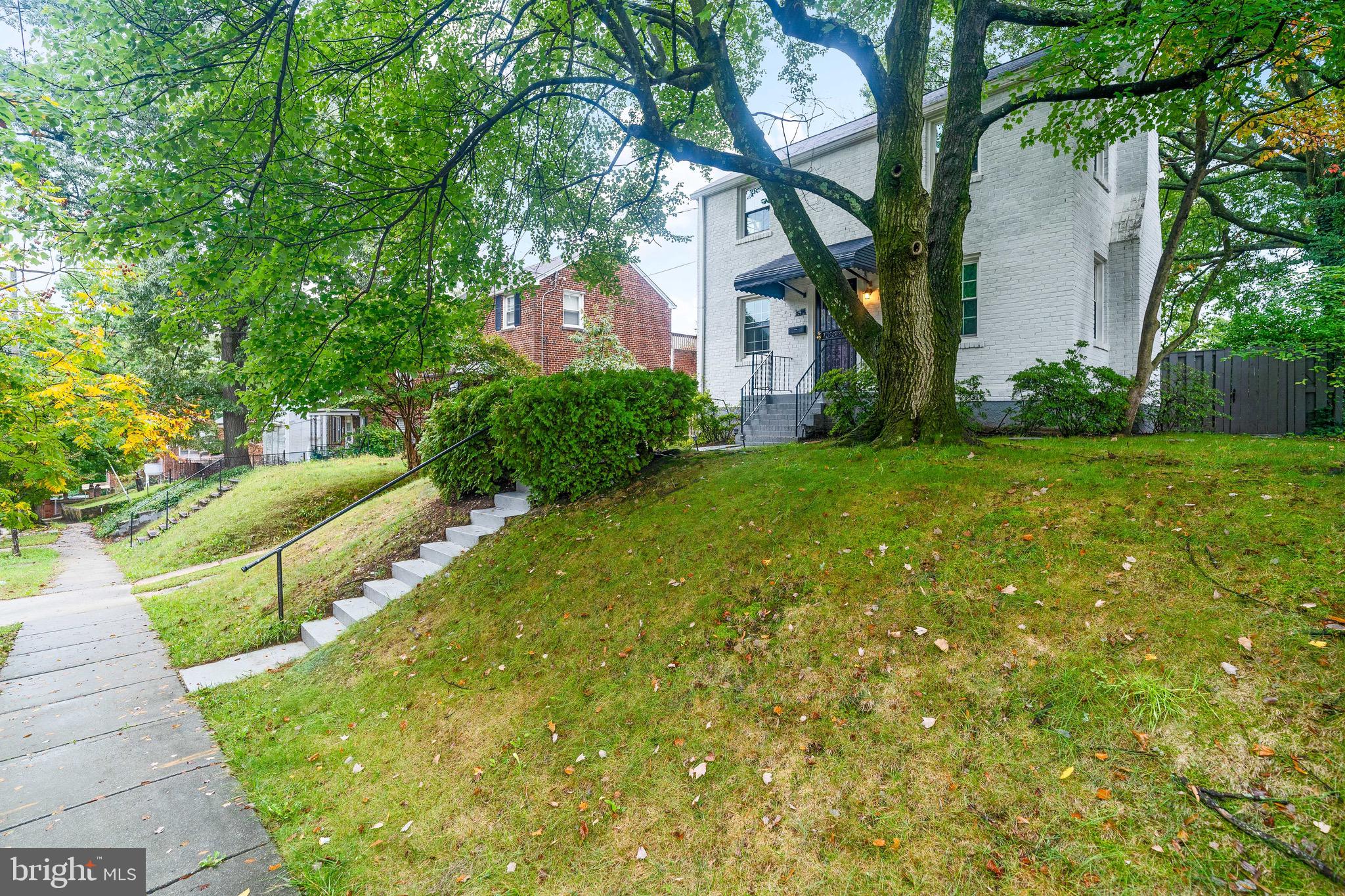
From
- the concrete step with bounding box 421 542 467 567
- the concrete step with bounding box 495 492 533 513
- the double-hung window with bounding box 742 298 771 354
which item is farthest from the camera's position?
the double-hung window with bounding box 742 298 771 354

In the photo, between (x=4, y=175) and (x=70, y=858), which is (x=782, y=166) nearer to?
(x=4, y=175)

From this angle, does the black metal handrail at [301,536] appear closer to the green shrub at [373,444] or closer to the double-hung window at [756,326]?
the double-hung window at [756,326]

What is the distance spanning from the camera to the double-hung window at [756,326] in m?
14.3

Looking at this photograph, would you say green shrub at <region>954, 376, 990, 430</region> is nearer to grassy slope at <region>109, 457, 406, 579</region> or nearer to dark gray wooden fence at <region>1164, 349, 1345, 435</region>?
dark gray wooden fence at <region>1164, 349, 1345, 435</region>

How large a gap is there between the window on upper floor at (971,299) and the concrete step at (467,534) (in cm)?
956

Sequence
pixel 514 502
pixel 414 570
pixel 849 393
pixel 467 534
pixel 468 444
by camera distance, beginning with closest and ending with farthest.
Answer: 1. pixel 414 570
2. pixel 467 534
3. pixel 514 502
4. pixel 468 444
5. pixel 849 393

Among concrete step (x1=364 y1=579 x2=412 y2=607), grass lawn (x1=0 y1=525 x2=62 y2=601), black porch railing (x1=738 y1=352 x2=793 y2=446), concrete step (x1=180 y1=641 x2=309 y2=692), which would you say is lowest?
grass lawn (x1=0 y1=525 x2=62 y2=601)

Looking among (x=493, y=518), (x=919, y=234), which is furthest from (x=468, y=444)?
(x=919, y=234)

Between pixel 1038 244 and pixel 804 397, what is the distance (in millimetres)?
4965

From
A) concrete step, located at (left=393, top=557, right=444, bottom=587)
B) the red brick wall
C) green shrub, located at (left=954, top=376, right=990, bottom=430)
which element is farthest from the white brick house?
concrete step, located at (left=393, top=557, right=444, bottom=587)

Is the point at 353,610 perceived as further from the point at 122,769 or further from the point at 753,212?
the point at 753,212

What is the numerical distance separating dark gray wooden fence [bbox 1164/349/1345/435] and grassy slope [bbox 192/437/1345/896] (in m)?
7.42

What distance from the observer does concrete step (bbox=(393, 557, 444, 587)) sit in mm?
6602

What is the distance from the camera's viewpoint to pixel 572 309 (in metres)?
21.2
